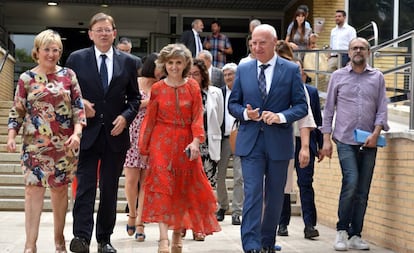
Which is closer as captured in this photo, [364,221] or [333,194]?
[364,221]

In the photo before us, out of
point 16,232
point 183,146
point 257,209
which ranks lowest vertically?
point 16,232

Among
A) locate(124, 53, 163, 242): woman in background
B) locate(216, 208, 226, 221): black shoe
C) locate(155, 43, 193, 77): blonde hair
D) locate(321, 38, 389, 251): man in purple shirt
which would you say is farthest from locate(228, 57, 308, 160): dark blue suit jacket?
locate(216, 208, 226, 221): black shoe

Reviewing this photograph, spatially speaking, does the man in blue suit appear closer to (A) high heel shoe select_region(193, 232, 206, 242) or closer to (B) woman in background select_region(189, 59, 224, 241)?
(A) high heel shoe select_region(193, 232, 206, 242)

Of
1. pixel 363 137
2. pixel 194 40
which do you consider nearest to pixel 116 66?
pixel 363 137

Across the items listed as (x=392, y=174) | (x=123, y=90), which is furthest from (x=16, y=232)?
(x=392, y=174)

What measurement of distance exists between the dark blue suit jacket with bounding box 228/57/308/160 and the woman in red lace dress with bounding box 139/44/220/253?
0.39m

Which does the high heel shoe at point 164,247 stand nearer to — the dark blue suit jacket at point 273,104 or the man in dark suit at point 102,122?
the man in dark suit at point 102,122

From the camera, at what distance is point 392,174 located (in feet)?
27.6

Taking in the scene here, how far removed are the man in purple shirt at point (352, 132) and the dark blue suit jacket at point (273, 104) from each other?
1.35 m

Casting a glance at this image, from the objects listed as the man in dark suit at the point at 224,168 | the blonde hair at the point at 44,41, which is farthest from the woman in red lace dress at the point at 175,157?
the man in dark suit at the point at 224,168

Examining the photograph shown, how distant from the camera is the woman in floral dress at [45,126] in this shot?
6.74m

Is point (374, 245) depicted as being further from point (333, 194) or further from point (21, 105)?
point (21, 105)

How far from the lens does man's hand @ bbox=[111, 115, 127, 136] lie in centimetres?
725

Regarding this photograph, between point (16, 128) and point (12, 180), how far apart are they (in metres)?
6.40
